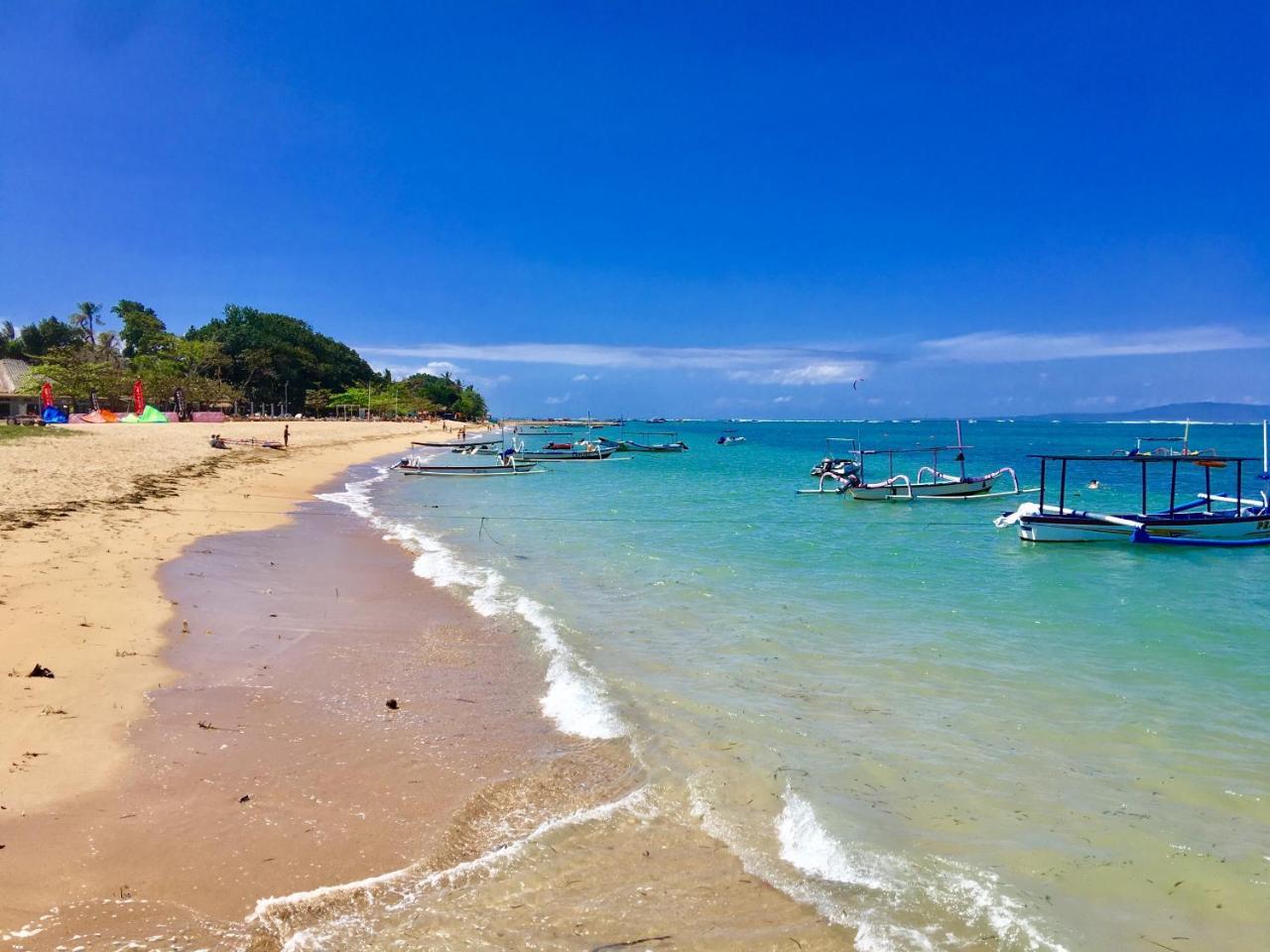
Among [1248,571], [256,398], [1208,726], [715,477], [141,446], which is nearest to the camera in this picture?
[1208,726]

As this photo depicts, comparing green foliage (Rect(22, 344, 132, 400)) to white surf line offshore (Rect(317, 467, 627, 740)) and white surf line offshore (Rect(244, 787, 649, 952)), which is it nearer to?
white surf line offshore (Rect(317, 467, 627, 740))

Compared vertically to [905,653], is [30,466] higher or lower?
higher

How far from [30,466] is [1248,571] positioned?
29460 millimetres

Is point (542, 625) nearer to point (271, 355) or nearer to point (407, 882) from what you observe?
point (407, 882)

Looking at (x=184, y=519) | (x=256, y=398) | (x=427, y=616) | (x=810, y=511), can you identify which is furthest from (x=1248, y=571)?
(x=256, y=398)

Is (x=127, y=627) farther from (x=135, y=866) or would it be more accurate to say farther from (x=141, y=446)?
(x=141, y=446)

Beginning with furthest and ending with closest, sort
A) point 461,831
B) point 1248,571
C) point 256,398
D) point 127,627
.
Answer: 1. point 256,398
2. point 1248,571
3. point 127,627
4. point 461,831

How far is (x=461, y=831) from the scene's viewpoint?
440cm

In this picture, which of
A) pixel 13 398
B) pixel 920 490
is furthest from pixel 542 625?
pixel 13 398

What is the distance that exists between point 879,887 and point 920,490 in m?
27.1

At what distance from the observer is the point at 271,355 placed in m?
87.9

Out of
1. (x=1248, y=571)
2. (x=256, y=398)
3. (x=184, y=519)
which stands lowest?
(x=1248, y=571)

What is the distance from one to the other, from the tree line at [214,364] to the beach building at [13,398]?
1.27 meters

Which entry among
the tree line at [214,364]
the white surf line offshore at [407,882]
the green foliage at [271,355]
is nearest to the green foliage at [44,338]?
the tree line at [214,364]
